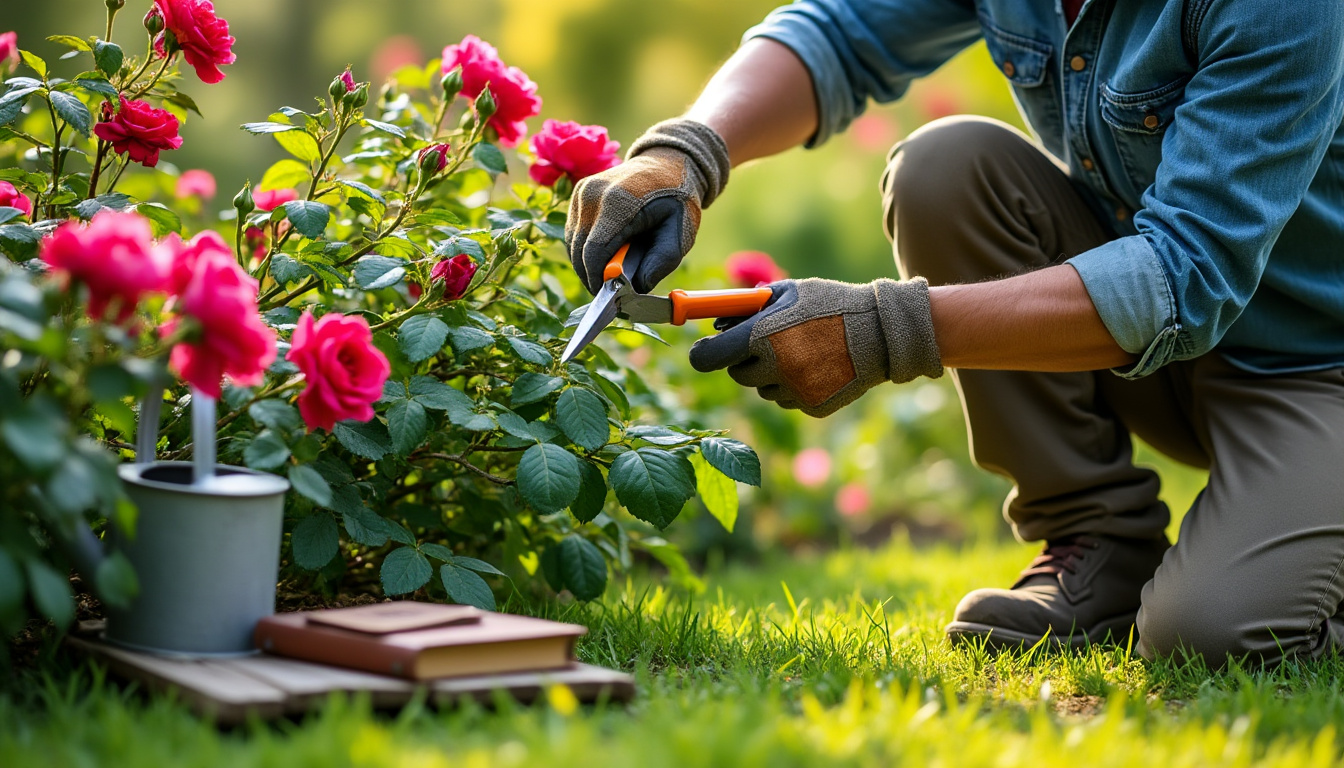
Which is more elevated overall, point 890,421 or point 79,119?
point 79,119

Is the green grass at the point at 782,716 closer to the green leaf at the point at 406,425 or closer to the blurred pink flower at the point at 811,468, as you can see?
the green leaf at the point at 406,425

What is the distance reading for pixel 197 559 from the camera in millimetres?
1241

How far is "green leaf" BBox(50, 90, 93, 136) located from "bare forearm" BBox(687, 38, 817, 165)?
0.94 metres

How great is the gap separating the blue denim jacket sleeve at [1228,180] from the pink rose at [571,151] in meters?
0.76

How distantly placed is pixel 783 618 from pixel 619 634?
19.4 inches

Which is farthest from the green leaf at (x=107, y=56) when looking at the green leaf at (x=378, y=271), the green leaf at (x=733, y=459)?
the green leaf at (x=733, y=459)

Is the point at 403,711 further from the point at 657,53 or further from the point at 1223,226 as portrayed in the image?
the point at 657,53

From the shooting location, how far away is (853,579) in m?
2.70

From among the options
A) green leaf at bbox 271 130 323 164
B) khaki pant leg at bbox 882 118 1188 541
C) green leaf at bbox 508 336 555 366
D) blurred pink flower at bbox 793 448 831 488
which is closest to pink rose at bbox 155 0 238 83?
green leaf at bbox 271 130 323 164

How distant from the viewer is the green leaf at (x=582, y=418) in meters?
1.57

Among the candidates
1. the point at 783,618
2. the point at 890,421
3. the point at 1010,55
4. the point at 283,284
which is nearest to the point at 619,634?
the point at 783,618

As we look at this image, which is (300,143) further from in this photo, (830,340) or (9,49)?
(830,340)

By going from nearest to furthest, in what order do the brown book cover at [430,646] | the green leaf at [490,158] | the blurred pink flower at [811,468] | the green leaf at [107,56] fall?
the brown book cover at [430,646] < the green leaf at [107,56] < the green leaf at [490,158] < the blurred pink flower at [811,468]

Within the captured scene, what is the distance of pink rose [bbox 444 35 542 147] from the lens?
1.83m
